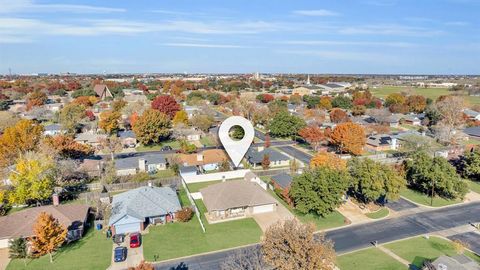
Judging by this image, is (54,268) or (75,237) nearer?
(54,268)

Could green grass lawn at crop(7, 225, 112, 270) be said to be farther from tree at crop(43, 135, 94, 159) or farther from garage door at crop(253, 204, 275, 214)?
tree at crop(43, 135, 94, 159)

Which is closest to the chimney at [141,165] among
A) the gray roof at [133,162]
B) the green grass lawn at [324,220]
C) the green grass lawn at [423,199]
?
the gray roof at [133,162]

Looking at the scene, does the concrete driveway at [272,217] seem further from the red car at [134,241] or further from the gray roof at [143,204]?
the red car at [134,241]

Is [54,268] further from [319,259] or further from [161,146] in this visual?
[161,146]

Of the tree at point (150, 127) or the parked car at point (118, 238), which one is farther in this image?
the tree at point (150, 127)

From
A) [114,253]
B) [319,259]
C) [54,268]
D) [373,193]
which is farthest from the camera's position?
[373,193]

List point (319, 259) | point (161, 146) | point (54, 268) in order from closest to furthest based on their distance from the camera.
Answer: point (319, 259), point (54, 268), point (161, 146)

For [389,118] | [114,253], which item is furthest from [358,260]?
[389,118]
